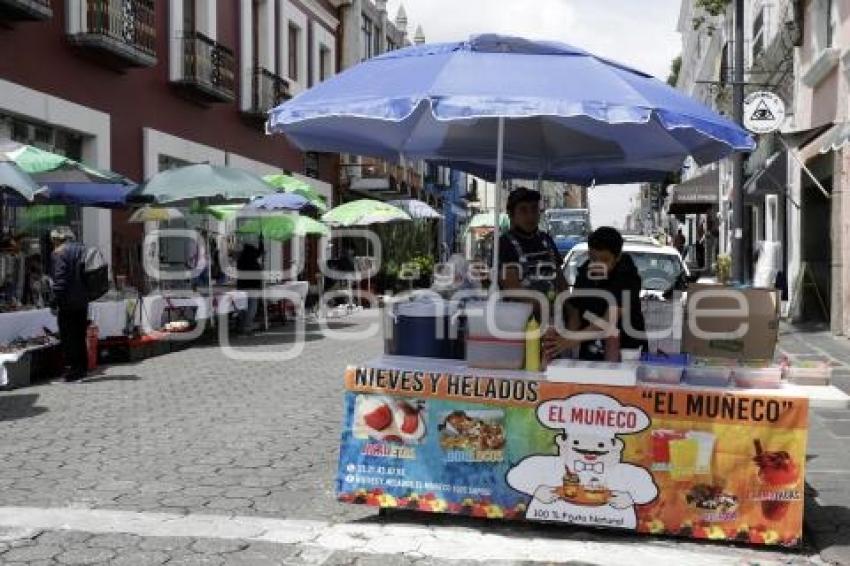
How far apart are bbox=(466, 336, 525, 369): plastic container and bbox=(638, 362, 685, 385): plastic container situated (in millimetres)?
630

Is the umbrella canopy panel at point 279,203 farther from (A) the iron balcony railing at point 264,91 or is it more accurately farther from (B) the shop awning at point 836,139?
(B) the shop awning at point 836,139

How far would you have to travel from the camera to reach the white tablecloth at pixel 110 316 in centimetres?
1200

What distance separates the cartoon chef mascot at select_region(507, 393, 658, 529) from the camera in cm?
487

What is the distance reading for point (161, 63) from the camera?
18094mm

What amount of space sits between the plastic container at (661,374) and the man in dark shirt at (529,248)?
4.11 feet

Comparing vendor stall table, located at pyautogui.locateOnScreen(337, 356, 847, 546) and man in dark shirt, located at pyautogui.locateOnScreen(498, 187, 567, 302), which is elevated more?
man in dark shirt, located at pyautogui.locateOnScreen(498, 187, 567, 302)

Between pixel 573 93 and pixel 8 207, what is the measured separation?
1136 cm

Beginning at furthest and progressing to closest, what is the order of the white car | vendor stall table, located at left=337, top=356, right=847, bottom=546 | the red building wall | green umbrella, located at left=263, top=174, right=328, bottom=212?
green umbrella, located at left=263, top=174, right=328, bottom=212, the red building wall, the white car, vendor stall table, located at left=337, top=356, right=847, bottom=546

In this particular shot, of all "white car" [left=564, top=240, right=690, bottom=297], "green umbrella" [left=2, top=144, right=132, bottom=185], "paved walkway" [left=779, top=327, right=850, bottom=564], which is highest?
"green umbrella" [left=2, top=144, right=132, bottom=185]

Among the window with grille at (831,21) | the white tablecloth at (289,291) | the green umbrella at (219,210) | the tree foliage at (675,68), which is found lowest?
the white tablecloth at (289,291)

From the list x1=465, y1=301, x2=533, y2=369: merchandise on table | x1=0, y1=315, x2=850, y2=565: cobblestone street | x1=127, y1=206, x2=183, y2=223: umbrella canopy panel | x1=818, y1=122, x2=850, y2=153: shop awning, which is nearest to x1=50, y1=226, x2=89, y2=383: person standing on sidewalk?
x1=0, y1=315, x2=850, y2=565: cobblestone street

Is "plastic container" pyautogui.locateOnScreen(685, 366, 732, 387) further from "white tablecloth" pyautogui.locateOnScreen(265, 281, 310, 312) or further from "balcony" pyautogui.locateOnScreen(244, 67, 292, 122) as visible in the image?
"balcony" pyautogui.locateOnScreen(244, 67, 292, 122)

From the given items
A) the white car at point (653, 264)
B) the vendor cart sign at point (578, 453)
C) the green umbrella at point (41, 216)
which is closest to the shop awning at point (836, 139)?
the white car at point (653, 264)

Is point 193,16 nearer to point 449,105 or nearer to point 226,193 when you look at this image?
point 226,193
